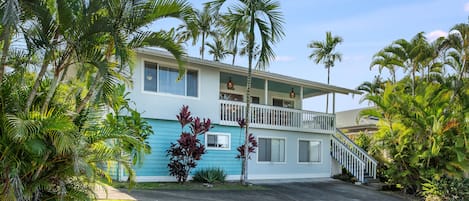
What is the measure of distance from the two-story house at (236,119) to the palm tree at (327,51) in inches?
195

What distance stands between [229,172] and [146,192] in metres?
5.20

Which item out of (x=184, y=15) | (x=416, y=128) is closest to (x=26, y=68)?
(x=184, y=15)

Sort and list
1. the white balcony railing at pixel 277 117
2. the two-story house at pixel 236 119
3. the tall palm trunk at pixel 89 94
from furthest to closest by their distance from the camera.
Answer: the white balcony railing at pixel 277 117, the two-story house at pixel 236 119, the tall palm trunk at pixel 89 94

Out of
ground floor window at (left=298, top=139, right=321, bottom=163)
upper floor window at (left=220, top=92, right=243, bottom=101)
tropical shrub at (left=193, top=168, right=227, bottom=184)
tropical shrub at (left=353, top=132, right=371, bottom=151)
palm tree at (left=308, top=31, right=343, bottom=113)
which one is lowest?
tropical shrub at (left=193, top=168, right=227, bottom=184)

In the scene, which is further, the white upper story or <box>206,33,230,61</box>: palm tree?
<box>206,33,230,61</box>: palm tree

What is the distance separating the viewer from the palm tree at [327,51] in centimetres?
2436

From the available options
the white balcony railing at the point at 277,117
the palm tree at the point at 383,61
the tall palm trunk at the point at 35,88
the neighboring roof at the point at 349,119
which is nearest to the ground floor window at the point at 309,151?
the white balcony railing at the point at 277,117

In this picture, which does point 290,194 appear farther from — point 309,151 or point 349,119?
point 349,119

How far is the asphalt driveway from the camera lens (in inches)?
414

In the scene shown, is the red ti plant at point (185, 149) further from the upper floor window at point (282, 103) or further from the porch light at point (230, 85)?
the upper floor window at point (282, 103)

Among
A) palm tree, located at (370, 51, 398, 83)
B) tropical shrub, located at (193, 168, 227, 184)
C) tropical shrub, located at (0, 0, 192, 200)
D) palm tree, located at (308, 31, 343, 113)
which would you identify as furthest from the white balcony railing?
tropical shrub, located at (0, 0, 192, 200)

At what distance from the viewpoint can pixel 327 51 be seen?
24.7 m

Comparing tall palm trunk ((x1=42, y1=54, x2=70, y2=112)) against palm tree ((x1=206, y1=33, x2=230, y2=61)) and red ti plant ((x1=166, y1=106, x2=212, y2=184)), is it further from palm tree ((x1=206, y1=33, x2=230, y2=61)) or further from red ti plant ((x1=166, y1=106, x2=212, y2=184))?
palm tree ((x1=206, y1=33, x2=230, y2=61))

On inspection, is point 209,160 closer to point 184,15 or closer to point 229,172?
point 229,172
